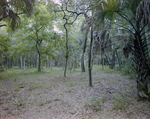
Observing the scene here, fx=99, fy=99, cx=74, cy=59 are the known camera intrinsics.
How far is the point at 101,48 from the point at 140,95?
9.25 ft

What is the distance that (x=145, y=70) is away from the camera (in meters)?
3.79

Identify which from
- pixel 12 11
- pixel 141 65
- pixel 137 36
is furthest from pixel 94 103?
pixel 12 11

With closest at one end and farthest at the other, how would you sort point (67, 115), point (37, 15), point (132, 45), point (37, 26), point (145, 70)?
1. point (67, 115)
2. point (145, 70)
3. point (132, 45)
4. point (37, 15)
5. point (37, 26)

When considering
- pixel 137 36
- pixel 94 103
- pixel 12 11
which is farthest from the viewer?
pixel 12 11

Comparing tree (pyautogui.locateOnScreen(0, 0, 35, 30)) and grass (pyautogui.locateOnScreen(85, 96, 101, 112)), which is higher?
tree (pyautogui.locateOnScreen(0, 0, 35, 30))

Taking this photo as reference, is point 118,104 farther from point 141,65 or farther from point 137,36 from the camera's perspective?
point 137,36

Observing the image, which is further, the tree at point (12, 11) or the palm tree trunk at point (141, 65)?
the tree at point (12, 11)

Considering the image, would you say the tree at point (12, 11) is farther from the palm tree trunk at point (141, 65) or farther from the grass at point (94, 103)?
the palm tree trunk at point (141, 65)

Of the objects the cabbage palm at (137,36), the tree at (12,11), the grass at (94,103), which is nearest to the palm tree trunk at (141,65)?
the cabbage palm at (137,36)

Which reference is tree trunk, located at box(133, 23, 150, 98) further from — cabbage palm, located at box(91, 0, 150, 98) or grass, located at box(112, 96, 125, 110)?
grass, located at box(112, 96, 125, 110)

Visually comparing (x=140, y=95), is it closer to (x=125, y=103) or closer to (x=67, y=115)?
(x=125, y=103)

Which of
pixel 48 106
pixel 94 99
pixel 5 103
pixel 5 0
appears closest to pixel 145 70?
pixel 94 99

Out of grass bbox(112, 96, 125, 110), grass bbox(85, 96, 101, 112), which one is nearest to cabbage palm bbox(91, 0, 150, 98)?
grass bbox(112, 96, 125, 110)

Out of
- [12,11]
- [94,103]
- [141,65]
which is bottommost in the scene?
[94,103]
